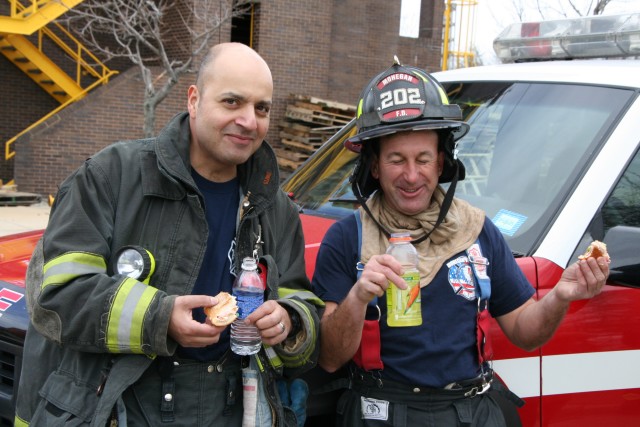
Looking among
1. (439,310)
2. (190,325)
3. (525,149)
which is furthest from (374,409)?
(525,149)

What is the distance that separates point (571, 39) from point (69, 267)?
120 inches

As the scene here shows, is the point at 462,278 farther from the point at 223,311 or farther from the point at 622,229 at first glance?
the point at 223,311

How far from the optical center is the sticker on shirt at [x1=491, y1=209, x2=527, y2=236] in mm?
2943

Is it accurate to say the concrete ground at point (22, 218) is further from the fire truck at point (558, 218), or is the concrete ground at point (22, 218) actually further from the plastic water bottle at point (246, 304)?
the plastic water bottle at point (246, 304)

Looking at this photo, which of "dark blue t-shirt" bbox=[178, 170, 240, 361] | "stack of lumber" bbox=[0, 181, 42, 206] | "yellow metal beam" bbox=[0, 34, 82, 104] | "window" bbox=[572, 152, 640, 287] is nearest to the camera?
"dark blue t-shirt" bbox=[178, 170, 240, 361]

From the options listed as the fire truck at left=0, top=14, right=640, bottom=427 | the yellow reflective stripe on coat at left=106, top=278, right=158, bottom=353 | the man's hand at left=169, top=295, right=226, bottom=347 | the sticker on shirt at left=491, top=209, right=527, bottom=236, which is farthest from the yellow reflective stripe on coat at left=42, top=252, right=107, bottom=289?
the sticker on shirt at left=491, top=209, right=527, bottom=236

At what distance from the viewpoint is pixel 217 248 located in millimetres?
2436

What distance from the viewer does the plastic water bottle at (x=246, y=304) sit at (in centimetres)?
226

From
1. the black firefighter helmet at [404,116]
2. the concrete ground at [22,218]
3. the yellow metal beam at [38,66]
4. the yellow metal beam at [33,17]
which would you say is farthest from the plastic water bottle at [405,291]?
the yellow metal beam at [38,66]

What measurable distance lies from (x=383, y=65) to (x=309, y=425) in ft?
66.3

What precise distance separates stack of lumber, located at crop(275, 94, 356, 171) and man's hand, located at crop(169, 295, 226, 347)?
16.1 metres

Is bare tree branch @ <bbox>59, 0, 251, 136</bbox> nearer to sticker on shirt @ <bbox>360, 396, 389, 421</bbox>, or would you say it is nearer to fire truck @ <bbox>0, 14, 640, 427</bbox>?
fire truck @ <bbox>0, 14, 640, 427</bbox>

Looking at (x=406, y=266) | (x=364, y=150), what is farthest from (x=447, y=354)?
(x=364, y=150)

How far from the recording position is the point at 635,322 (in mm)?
2850
